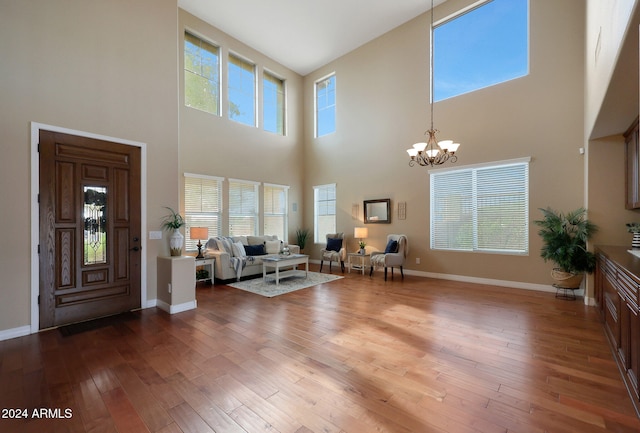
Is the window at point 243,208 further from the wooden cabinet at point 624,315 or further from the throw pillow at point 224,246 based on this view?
the wooden cabinet at point 624,315

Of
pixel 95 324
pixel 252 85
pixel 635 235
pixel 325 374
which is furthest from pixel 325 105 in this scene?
pixel 325 374

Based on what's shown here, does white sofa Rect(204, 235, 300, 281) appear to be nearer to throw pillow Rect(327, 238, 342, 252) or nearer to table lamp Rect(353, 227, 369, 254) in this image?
throw pillow Rect(327, 238, 342, 252)

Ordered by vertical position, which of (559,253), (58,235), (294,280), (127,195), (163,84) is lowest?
(294,280)

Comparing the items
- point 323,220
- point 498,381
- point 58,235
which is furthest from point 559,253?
point 58,235

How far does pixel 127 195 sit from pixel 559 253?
6703 mm

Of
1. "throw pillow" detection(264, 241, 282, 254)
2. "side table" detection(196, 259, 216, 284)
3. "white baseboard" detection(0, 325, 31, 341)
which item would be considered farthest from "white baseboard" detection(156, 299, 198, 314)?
"throw pillow" detection(264, 241, 282, 254)

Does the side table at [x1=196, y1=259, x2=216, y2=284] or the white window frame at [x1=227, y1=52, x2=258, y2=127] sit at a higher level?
the white window frame at [x1=227, y1=52, x2=258, y2=127]

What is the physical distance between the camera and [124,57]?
413 centimetres

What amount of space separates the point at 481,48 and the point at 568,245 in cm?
430

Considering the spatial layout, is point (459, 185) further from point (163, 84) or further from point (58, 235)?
point (58, 235)

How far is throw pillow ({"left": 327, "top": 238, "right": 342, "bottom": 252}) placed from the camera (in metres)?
7.72

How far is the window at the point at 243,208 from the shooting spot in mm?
7398

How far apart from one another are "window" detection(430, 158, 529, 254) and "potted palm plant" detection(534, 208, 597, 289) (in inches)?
22.2

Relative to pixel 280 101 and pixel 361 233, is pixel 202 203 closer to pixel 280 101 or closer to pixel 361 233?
pixel 361 233
